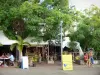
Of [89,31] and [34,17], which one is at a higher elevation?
A: [34,17]

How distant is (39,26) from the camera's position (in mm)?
28406

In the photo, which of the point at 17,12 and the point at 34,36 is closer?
the point at 17,12

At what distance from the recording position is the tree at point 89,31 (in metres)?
29.5

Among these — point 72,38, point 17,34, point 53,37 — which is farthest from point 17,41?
point 72,38

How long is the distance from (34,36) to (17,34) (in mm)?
1688

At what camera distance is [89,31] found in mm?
29641

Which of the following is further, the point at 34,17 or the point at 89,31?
the point at 89,31

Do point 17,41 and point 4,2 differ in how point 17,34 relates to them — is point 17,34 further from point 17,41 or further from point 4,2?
point 4,2

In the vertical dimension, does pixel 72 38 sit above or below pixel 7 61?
above

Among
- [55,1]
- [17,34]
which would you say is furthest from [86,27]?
[17,34]

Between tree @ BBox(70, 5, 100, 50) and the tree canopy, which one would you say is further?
tree @ BBox(70, 5, 100, 50)

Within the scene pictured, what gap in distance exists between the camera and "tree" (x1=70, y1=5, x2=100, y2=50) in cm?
2945

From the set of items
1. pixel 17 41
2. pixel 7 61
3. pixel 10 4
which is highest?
pixel 10 4

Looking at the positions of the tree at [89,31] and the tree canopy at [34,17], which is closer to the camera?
the tree canopy at [34,17]
